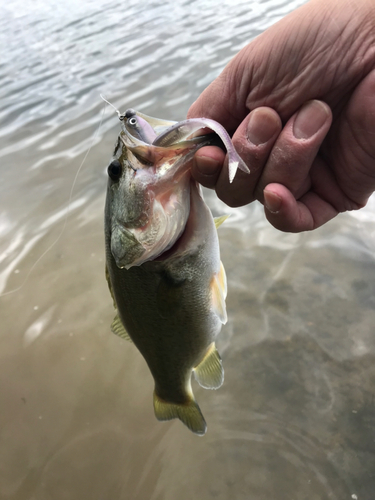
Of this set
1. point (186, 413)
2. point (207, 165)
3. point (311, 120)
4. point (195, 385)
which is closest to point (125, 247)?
point (207, 165)

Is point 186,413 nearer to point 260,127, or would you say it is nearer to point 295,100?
point 260,127

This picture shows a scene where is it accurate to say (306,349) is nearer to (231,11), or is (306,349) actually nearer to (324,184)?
(324,184)

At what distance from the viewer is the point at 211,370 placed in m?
2.14

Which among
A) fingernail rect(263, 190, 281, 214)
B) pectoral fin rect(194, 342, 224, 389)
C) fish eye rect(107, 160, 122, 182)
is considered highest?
fish eye rect(107, 160, 122, 182)

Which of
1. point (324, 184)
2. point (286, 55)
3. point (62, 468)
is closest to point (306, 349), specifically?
point (324, 184)

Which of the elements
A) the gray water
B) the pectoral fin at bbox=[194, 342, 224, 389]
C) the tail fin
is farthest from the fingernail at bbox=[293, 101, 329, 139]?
the gray water

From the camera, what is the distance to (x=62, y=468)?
2.52 meters

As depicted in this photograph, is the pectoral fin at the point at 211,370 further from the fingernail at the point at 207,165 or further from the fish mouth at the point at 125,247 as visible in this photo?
the fingernail at the point at 207,165

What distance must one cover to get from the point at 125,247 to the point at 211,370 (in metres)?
0.97

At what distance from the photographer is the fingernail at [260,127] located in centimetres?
154

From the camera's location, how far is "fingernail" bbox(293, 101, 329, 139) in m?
1.51

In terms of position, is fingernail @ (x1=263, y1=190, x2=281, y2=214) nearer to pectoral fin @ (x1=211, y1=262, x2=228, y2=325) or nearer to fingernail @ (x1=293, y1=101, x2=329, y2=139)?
fingernail @ (x1=293, y1=101, x2=329, y2=139)

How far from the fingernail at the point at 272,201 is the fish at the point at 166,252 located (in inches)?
9.8

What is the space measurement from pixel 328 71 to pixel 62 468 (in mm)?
2710
